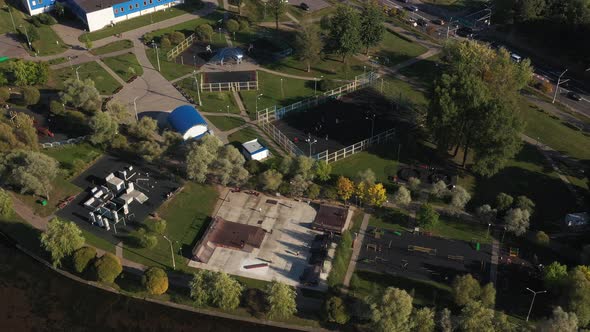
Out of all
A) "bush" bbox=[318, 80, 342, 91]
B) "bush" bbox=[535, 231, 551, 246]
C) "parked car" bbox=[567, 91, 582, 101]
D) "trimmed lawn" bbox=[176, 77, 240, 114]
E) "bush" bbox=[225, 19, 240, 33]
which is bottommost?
"bush" bbox=[535, 231, 551, 246]

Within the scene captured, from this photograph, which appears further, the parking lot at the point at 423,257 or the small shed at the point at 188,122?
the small shed at the point at 188,122

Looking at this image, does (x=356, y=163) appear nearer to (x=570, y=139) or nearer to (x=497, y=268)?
(x=497, y=268)

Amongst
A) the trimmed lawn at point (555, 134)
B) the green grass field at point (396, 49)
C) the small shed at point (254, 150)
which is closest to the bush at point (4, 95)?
the small shed at point (254, 150)

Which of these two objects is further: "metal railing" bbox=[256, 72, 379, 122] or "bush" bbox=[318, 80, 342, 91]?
"bush" bbox=[318, 80, 342, 91]

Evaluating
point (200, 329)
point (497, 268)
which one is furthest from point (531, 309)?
point (200, 329)

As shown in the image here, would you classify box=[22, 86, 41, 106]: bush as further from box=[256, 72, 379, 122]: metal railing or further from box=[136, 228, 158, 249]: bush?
box=[136, 228, 158, 249]: bush

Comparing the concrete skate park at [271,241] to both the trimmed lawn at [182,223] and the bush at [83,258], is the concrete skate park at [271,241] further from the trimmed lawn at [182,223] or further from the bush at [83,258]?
the bush at [83,258]

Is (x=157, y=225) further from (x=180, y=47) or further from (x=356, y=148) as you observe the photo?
(x=180, y=47)

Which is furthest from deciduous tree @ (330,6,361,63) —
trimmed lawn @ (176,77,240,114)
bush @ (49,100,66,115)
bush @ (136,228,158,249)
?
→ bush @ (136,228,158,249)
